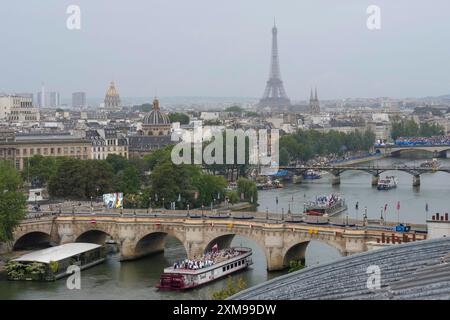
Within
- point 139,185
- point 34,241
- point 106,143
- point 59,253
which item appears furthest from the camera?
point 106,143

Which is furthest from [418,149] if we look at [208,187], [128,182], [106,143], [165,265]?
[165,265]

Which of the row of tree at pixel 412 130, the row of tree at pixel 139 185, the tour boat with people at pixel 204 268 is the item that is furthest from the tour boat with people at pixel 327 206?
the row of tree at pixel 412 130

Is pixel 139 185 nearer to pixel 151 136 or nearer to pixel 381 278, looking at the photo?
pixel 151 136

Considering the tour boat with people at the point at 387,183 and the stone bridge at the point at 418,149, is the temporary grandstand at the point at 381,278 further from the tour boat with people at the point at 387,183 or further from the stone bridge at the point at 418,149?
the stone bridge at the point at 418,149

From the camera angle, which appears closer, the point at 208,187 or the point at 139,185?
the point at 208,187

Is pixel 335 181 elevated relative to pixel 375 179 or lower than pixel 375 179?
lower
